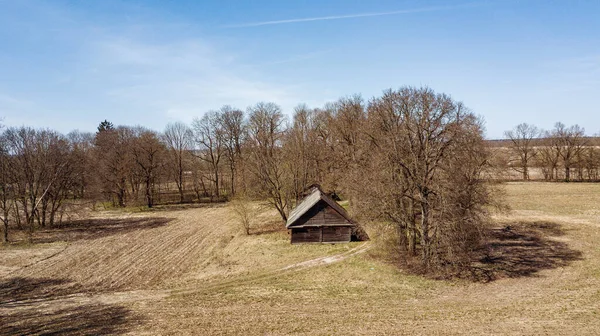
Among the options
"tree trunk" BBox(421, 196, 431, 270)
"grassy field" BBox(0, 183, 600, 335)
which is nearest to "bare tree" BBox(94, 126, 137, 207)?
"grassy field" BBox(0, 183, 600, 335)

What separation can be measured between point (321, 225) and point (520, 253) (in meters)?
15.2

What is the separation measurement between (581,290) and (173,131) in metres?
66.9

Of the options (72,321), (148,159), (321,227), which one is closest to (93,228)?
(148,159)

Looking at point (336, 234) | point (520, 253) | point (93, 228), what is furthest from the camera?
point (93, 228)

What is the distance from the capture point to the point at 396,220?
24.0 m

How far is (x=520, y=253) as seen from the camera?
85.8 ft

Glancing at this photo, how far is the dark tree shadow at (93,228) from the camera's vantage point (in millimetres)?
37438

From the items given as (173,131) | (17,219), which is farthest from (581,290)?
(173,131)

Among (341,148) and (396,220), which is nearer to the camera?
(396,220)

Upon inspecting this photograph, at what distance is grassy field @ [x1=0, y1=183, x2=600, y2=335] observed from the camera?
1562 centimetres

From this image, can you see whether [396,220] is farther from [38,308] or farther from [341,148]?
[341,148]

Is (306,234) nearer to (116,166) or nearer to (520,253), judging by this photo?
(520,253)

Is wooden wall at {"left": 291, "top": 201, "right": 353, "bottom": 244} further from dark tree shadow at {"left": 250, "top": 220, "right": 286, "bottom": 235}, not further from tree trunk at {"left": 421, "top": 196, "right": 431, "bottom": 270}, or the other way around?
tree trunk at {"left": 421, "top": 196, "right": 431, "bottom": 270}

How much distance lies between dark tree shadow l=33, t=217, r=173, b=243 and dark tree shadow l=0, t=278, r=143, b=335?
14598 mm
